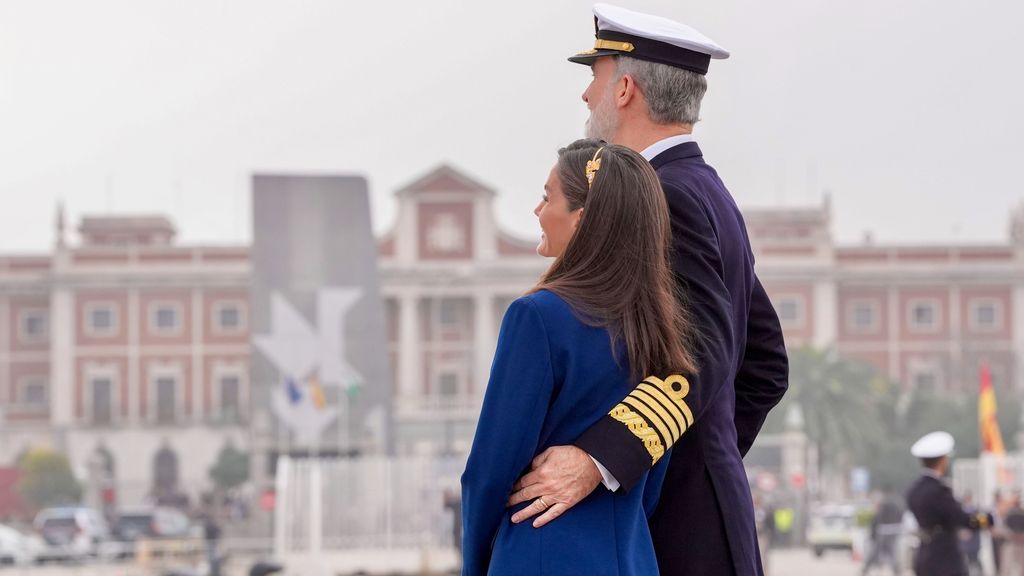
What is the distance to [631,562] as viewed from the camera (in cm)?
239

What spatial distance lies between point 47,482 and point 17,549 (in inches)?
1105

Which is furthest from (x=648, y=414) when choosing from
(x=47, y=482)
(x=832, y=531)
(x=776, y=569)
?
(x=47, y=482)

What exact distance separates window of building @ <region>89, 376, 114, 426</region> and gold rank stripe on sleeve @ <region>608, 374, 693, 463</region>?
199 ft

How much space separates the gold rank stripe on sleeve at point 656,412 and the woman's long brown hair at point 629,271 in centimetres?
2

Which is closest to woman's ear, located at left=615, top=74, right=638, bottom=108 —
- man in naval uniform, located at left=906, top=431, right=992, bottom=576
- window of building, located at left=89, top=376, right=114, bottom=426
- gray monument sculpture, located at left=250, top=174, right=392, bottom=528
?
man in naval uniform, located at left=906, top=431, right=992, bottom=576

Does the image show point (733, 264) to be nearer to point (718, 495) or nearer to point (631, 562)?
point (718, 495)

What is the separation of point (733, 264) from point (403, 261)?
57.9m

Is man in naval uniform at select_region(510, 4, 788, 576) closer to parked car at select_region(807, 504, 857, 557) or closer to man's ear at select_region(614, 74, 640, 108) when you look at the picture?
man's ear at select_region(614, 74, 640, 108)

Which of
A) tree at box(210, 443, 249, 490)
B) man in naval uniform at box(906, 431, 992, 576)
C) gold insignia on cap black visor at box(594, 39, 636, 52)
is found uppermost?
gold insignia on cap black visor at box(594, 39, 636, 52)

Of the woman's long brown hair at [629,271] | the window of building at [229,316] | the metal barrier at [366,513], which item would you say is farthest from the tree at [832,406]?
the woman's long brown hair at [629,271]

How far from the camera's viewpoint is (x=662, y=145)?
281 cm

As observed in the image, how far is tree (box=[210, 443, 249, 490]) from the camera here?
2223 inches

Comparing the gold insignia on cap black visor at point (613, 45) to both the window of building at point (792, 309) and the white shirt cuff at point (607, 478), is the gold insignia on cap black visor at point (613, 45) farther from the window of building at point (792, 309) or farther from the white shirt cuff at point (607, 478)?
A: the window of building at point (792, 309)

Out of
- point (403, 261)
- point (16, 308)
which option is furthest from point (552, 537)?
point (16, 308)
